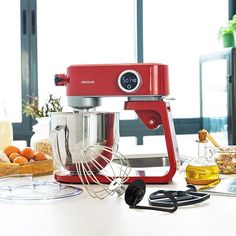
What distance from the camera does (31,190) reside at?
1.07m

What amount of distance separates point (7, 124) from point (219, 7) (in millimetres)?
2752

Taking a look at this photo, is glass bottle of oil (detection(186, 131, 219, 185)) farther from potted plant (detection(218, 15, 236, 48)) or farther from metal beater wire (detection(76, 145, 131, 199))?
potted plant (detection(218, 15, 236, 48))

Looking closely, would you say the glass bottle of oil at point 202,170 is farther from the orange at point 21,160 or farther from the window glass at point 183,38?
the window glass at point 183,38

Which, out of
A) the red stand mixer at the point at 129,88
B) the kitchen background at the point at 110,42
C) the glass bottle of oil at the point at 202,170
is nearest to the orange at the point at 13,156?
the red stand mixer at the point at 129,88

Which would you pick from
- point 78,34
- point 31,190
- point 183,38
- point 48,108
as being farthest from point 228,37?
point 31,190

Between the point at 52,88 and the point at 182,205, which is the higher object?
the point at 52,88

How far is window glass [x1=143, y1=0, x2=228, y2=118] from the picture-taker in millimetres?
3723

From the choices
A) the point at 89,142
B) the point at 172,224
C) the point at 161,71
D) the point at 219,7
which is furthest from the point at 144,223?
the point at 219,7

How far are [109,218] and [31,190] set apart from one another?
314 millimetres

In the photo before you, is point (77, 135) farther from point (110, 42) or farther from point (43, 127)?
point (110, 42)

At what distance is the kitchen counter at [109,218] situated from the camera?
0.73m

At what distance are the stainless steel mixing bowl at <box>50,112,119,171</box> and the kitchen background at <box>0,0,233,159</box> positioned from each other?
6.51 ft

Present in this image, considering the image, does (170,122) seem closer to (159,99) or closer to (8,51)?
(159,99)

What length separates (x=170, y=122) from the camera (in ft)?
4.11
